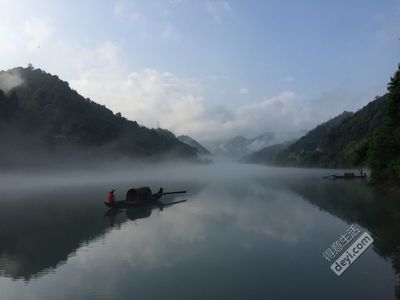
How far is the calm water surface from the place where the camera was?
2141 cm

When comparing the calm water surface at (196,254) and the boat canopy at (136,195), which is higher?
the boat canopy at (136,195)

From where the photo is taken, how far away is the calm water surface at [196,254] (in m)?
21.4

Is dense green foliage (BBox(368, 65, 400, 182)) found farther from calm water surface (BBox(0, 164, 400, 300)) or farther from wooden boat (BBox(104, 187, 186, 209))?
wooden boat (BBox(104, 187, 186, 209))

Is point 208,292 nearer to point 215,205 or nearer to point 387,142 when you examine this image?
point 215,205

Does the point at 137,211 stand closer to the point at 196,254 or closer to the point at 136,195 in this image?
the point at 136,195

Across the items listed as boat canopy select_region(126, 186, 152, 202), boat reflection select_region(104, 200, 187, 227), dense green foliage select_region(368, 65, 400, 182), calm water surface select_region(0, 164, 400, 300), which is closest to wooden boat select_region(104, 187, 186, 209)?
boat canopy select_region(126, 186, 152, 202)

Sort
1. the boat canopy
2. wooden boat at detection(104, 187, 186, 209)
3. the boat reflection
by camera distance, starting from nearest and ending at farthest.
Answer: the boat reflection
wooden boat at detection(104, 187, 186, 209)
the boat canopy

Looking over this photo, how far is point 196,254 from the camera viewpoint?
2972 centimetres

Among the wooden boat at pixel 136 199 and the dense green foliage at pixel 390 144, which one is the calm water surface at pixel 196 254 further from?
the dense green foliage at pixel 390 144

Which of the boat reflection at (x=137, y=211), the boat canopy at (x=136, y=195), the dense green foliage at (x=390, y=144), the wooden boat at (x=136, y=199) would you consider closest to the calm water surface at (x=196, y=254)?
the boat reflection at (x=137, y=211)

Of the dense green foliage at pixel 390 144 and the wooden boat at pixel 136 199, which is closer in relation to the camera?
the wooden boat at pixel 136 199

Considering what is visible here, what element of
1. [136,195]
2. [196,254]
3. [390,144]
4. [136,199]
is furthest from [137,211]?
[390,144]

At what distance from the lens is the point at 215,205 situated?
→ 61.4 m

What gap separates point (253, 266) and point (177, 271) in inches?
213
